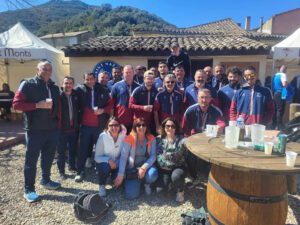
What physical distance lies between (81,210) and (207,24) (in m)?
25.1

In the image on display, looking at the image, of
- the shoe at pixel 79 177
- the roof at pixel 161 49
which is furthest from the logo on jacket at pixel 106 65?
the shoe at pixel 79 177

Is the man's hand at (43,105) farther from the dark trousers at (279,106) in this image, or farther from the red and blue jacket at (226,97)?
the dark trousers at (279,106)

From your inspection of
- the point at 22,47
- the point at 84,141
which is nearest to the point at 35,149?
the point at 84,141

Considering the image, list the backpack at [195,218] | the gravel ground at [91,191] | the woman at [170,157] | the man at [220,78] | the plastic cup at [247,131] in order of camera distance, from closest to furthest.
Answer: the backpack at [195,218] < the plastic cup at [247,131] < the gravel ground at [91,191] < the woman at [170,157] < the man at [220,78]

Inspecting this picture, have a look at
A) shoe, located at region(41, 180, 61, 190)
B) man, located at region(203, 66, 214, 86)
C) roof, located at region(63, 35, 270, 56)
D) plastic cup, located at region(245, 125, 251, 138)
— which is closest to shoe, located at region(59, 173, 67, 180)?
shoe, located at region(41, 180, 61, 190)

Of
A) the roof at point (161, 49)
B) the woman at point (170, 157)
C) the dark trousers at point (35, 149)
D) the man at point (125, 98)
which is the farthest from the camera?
the roof at point (161, 49)

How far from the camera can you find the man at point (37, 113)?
11.6 ft

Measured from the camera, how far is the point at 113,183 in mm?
4184

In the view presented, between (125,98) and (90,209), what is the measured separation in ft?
6.63

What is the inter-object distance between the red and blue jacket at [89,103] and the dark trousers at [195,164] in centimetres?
161

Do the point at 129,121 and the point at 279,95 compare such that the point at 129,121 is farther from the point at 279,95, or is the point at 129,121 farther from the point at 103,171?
the point at 279,95

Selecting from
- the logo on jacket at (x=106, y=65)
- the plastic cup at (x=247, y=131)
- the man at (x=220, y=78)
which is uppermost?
the logo on jacket at (x=106, y=65)

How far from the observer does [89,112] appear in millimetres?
4516

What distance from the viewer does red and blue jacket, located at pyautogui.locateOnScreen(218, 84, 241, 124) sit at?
14.8ft
